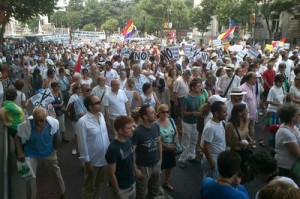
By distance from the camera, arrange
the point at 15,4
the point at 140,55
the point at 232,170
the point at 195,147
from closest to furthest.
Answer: the point at 232,170 < the point at 195,147 < the point at 140,55 < the point at 15,4

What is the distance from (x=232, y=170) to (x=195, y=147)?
427 cm

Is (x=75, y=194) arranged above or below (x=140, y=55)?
below

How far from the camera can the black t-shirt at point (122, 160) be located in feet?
14.1

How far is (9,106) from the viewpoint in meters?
6.51

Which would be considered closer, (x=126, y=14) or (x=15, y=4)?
(x=15, y=4)

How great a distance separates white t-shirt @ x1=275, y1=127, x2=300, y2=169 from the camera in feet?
14.6

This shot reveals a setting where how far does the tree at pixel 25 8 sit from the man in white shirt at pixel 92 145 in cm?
2524

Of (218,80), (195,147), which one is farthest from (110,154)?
(218,80)

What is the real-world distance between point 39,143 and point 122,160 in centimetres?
162

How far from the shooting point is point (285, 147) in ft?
14.9

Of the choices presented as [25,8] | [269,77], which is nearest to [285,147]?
[269,77]

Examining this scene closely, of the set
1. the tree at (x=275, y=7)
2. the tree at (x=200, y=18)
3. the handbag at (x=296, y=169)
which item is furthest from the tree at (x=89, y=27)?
the handbag at (x=296, y=169)

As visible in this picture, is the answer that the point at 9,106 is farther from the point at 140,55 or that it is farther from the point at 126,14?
the point at 126,14

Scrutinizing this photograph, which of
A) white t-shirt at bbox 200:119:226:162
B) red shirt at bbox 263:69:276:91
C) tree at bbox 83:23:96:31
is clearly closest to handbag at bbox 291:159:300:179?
white t-shirt at bbox 200:119:226:162
